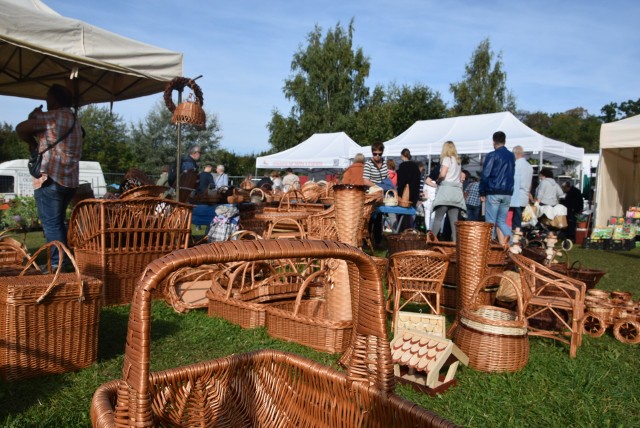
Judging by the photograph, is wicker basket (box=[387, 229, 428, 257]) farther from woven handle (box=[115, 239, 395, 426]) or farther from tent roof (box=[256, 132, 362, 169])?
tent roof (box=[256, 132, 362, 169])

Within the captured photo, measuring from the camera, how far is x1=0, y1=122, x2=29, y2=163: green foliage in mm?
35969

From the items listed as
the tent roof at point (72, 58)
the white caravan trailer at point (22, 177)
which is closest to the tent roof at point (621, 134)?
the tent roof at point (72, 58)

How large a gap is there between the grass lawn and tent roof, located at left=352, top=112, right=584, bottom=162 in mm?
9116

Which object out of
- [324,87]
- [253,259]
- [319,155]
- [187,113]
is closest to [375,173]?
[187,113]

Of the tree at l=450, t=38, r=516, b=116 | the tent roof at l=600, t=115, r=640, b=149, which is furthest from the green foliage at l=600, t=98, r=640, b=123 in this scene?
the tent roof at l=600, t=115, r=640, b=149

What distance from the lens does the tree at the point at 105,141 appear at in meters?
37.0

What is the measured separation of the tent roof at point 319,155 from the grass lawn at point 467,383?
13.6 metres

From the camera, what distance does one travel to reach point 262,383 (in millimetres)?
1940

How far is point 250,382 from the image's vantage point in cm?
194

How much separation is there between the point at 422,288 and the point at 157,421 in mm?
3086

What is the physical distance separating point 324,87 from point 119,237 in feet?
111

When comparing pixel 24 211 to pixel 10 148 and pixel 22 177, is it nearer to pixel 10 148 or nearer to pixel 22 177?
pixel 22 177

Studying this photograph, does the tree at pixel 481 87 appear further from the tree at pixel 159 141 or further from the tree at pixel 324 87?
the tree at pixel 159 141

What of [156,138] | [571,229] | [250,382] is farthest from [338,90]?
[250,382]
